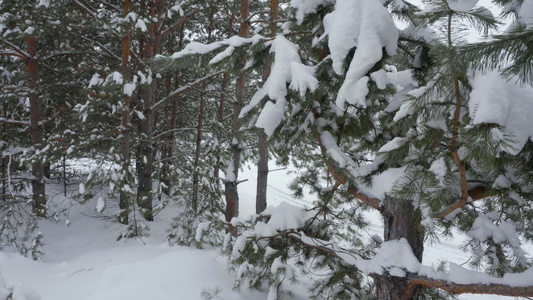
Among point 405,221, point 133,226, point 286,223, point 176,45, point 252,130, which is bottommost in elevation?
point 133,226

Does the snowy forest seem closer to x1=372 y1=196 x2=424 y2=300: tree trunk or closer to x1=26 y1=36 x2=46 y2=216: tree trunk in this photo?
x1=372 y1=196 x2=424 y2=300: tree trunk

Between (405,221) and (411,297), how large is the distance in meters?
0.63

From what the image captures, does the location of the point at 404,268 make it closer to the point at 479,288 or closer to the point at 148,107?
the point at 479,288

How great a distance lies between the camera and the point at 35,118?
27.7 ft

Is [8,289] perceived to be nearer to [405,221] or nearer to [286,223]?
[286,223]

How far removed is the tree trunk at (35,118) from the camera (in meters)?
8.16

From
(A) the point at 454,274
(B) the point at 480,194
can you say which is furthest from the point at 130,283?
(B) the point at 480,194

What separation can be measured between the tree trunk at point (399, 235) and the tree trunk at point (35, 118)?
308 inches

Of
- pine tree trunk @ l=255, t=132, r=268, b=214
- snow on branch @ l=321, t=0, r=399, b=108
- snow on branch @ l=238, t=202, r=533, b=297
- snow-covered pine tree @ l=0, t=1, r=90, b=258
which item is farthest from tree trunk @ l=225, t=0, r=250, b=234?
snow on branch @ l=321, t=0, r=399, b=108

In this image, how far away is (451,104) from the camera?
1.99m

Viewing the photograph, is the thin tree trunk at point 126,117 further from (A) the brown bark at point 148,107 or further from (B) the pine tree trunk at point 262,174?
(B) the pine tree trunk at point 262,174

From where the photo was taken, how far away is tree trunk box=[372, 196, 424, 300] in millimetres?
2834

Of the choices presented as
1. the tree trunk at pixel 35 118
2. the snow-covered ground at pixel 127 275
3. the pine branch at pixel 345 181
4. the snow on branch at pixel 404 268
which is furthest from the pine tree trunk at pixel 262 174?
the tree trunk at pixel 35 118

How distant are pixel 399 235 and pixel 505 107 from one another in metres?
1.67
